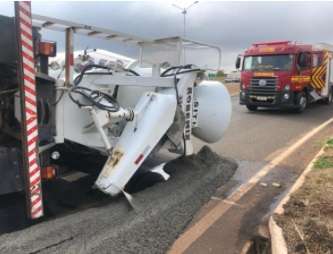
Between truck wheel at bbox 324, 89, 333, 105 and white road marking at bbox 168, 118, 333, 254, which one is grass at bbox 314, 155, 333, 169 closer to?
white road marking at bbox 168, 118, 333, 254

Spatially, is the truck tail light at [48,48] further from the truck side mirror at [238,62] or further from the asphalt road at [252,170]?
the truck side mirror at [238,62]

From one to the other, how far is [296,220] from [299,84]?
10765 mm

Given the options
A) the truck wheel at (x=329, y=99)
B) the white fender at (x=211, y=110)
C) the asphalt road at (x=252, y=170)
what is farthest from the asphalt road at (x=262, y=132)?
the truck wheel at (x=329, y=99)

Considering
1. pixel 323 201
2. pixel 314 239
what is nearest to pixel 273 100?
pixel 323 201

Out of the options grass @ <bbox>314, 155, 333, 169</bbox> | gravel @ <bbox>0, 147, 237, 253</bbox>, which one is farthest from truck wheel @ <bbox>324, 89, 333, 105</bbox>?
gravel @ <bbox>0, 147, 237, 253</bbox>

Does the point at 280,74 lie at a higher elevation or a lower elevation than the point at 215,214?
higher

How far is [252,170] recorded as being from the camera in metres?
5.78

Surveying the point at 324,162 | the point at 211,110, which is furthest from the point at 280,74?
the point at 211,110

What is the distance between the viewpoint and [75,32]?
3.68 meters

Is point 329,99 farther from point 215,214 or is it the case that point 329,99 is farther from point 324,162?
point 215,214

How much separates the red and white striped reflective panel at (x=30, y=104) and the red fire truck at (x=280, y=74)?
37.9 ft

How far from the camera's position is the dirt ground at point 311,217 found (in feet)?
10.5

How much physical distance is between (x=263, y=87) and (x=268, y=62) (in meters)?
0.95

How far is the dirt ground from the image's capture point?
3.20 meters
